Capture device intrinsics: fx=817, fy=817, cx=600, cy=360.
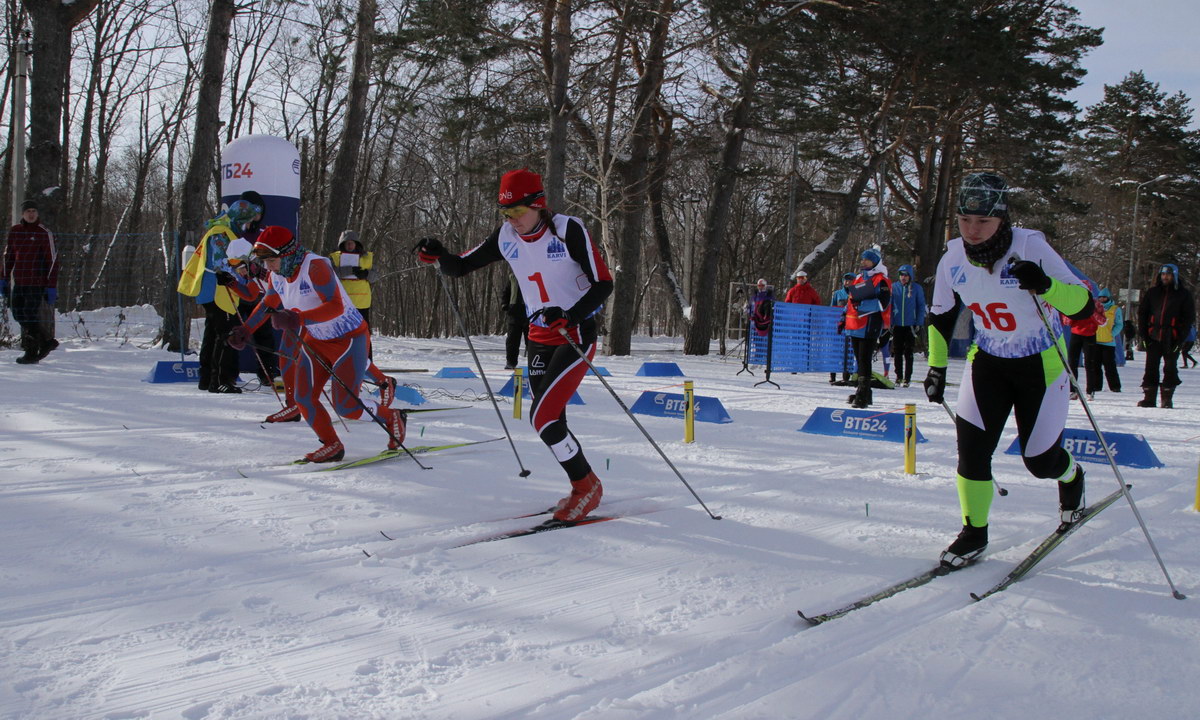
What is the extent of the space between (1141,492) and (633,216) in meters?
14.9

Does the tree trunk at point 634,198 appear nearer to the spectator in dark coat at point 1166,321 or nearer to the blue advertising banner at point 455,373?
the blue advertising banner at point 455,373

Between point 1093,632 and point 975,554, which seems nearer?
point 1093,632

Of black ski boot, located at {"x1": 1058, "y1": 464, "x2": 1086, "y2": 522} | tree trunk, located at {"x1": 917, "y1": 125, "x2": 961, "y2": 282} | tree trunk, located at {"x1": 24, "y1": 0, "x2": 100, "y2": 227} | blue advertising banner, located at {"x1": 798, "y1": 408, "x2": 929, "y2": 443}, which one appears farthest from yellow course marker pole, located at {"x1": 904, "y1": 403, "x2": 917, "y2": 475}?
tree trunk, located at {"x1": 917, "y1": 125, "x2": 961, "y2": 282}

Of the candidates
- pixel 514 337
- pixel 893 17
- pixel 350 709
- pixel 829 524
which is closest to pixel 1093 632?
pixel 829 524

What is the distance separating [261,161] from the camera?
10992 millimetres

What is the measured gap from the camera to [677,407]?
8.75 metres

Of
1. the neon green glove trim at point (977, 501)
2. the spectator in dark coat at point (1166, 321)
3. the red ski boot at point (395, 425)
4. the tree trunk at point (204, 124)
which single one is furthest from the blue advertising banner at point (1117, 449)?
the tree trunk at point (204, 124)

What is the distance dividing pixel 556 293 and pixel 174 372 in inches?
311

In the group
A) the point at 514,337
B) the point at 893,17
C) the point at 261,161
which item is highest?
the point at 893,17

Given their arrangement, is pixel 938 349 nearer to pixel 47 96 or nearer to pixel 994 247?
pixel 994 247

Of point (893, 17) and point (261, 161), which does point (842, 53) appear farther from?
point (261, 161)

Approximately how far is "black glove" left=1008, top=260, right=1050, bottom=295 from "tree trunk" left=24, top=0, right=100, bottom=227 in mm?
13558

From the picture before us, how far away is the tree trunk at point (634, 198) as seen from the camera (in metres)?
18.7

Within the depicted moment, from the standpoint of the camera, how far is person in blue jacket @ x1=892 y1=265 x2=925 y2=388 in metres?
13.3
